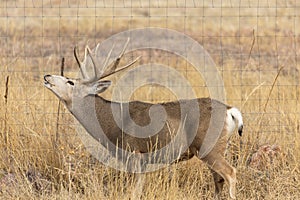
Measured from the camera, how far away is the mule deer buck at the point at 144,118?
6.33 meters

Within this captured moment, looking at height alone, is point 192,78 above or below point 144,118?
above

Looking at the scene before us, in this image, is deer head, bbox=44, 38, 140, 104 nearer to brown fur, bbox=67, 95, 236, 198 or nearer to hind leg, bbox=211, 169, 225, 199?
brown fur, bbox=67, 95, 236, 198

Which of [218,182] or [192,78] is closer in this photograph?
[218,182]

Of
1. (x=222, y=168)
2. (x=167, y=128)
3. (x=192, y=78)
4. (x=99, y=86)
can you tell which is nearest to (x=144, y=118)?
(x=167, y=128)

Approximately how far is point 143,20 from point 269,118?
42.0 feet

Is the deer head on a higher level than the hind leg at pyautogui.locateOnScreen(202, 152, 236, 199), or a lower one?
higher

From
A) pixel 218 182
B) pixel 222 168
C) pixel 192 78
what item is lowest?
pixel 218 182

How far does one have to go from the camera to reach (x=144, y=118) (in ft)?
21.7

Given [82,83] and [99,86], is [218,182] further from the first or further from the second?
[82,83]

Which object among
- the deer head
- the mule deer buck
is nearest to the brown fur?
the mule deer buck

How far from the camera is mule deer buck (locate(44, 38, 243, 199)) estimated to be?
6.33 metres

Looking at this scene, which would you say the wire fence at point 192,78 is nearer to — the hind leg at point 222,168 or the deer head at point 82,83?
the deer head at point 82,83

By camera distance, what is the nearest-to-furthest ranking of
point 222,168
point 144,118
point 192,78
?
point 222,168 < point 144,118 < point 192,78

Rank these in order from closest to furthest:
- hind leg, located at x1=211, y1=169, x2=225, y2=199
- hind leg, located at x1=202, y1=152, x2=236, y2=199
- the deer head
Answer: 1. hind leg, located at x1=202, y1=152, x2=236, y2=199
2. hind leg, located at x1=211, y1=169, x2=225, y2=199
3. the deer head
